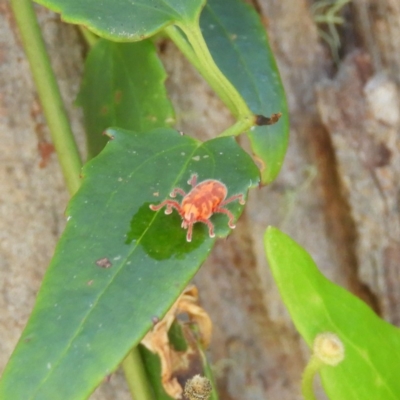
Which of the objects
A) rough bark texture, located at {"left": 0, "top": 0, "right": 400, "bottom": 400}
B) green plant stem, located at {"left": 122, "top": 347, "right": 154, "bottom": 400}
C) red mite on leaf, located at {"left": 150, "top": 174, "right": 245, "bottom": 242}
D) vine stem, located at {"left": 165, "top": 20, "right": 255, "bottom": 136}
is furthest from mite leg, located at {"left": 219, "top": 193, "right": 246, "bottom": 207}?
rough bark texture, located at {"left": 0, "top": 0, "right": 400, "bottom": 400}

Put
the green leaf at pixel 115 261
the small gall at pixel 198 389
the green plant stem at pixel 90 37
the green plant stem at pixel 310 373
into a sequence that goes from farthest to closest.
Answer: the green plant stem at pixel 90 37
the small gall at pixel 198 389
the green plant stem at pixel 310 373
the green leaf at pixel 115 261

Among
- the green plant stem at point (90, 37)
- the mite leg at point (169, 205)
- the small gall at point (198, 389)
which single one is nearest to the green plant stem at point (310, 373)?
the small gall at point (198, 389)

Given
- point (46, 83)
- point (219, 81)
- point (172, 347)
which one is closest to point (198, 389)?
point (172, 347)

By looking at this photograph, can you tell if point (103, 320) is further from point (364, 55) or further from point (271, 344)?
point (364, 55)

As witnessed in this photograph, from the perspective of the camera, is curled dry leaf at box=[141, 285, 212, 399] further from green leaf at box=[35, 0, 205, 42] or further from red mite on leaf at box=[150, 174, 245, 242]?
green leaf at box=[35, 0, 205, 42]

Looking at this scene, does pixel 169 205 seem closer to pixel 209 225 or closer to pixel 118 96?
pixel 209 225

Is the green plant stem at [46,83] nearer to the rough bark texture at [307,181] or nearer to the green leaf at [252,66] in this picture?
the rough bark texture at [307,181]
